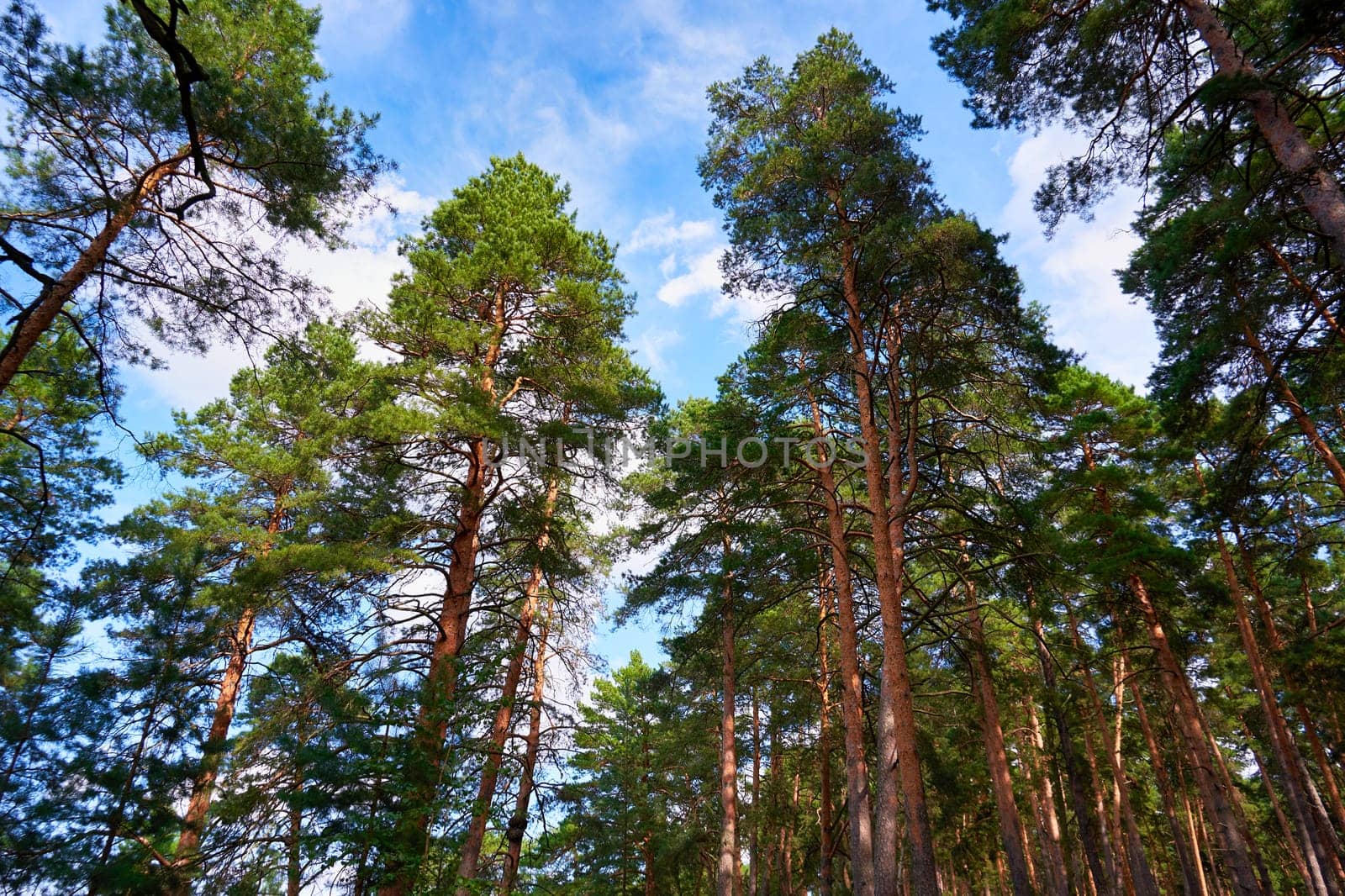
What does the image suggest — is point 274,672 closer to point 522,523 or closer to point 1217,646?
point 522,523

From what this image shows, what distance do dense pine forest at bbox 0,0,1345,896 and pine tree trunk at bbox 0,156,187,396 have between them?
0.06 meters

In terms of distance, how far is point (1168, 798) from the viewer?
61.4 feet

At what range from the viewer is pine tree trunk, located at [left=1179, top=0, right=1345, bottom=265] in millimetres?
6062

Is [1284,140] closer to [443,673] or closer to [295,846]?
[443,673]

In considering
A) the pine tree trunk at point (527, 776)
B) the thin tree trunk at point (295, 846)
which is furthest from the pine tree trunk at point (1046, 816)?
the thin tree trunk at point (295, 846)

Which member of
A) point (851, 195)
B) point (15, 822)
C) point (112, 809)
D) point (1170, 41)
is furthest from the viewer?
point (851, 195)

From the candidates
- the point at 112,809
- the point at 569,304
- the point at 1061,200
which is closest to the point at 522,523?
the point at 569,304

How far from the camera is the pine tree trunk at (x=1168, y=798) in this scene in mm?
16125

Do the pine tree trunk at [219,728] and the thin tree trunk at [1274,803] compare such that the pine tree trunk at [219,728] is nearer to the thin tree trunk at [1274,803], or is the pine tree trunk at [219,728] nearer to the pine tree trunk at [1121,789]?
the pine tree trunk at [1121,789]

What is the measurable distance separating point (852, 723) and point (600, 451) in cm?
631

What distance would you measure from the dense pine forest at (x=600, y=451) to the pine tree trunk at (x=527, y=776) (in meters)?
0.13

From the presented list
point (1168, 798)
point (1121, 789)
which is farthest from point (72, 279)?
point (1168, 798)

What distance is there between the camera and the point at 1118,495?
1559 cm

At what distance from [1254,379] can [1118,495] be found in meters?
7.83
